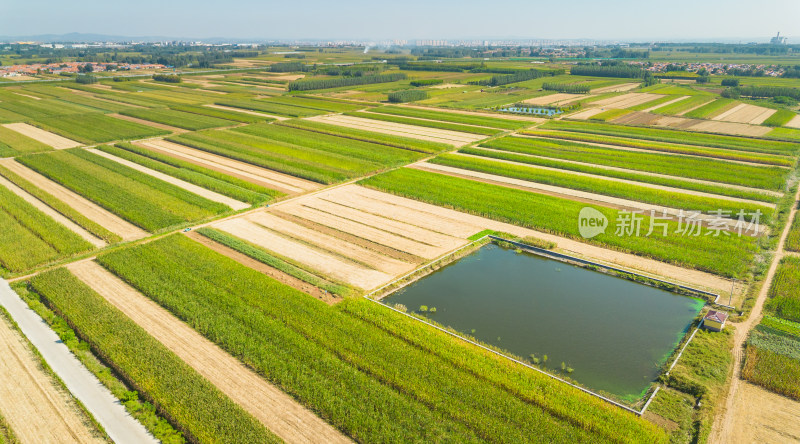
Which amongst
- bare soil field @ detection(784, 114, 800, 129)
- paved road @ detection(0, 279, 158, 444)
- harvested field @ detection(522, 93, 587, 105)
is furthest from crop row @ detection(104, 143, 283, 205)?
bare soil field @ detection(784, 114, 800, 129)

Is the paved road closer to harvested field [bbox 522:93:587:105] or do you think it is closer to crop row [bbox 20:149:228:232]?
crop row [bbox 20:149:228:232]

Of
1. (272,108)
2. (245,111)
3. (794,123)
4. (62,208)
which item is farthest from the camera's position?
(272,108)

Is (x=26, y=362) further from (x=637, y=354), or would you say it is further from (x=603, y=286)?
(x=603, y=286)

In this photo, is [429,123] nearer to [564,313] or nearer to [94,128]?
[94,128]

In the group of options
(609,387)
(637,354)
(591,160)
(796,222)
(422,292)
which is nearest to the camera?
(609,387)

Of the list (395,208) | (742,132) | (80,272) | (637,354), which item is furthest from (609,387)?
(742,132)

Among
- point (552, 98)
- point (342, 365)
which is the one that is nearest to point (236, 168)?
point (342, 365)
